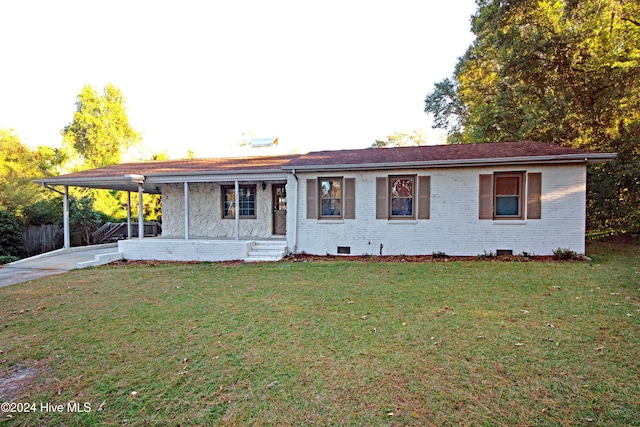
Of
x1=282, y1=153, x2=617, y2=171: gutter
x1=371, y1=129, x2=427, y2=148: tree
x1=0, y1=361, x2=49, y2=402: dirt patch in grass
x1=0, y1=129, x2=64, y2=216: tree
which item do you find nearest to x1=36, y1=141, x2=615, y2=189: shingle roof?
x1=282, y1=153, x2=617, y2=171: gutter

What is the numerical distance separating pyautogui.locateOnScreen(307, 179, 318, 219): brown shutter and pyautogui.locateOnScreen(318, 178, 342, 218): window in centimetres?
19

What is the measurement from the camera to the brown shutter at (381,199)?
33.8 ft

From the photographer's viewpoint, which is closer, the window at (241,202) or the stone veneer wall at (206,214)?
the stone veneer wall at (206,214)

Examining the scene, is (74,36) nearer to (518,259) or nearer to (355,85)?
(355,85)

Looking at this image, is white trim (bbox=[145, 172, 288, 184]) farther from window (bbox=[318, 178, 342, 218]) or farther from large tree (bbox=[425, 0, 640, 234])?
large tree (bbox=[425, 0, 640, 234])

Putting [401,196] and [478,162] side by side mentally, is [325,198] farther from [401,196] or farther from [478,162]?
[478,162]

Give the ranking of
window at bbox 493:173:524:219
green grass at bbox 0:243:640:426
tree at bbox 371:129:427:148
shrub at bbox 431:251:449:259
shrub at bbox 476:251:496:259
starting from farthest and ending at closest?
1. tree at bbox 371:129:427:148
2. shrub at bbox 431:251:449:259
3. window at bbox 493:173:524:219
4. shrub at bbox 476:251:496:259
5. green grass at bbox 0:243:640:426

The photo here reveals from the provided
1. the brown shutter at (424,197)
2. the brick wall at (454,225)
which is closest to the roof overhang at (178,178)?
the brick wall at (454,225)

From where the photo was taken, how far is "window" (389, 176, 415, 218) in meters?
10.2

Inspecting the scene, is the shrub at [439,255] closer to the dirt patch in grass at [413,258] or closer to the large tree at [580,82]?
the dirt patch in grass at [413,258]

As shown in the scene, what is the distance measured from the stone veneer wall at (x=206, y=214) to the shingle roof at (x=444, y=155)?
2653mm

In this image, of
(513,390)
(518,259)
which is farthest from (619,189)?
(513,390)

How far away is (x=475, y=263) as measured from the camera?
850 centimetres

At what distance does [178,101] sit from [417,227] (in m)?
30.0
